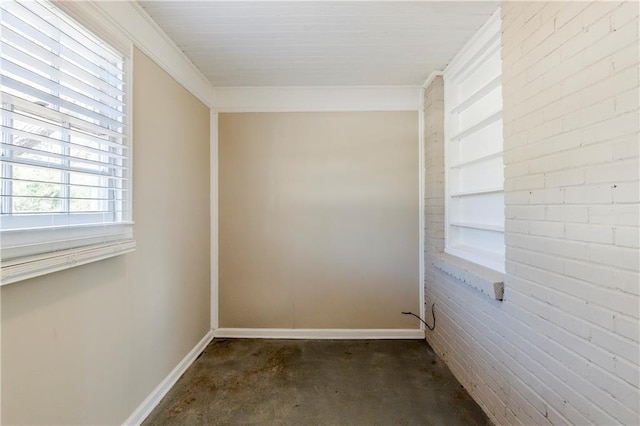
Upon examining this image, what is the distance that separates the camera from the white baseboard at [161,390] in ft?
5.70

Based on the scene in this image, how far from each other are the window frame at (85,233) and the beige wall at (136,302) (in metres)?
0.10

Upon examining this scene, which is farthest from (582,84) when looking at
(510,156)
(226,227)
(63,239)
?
(226,227)

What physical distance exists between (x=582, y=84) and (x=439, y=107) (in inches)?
61.7

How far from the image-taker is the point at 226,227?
119 inches

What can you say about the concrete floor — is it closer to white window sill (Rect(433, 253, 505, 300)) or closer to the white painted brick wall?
the white painted brick wall

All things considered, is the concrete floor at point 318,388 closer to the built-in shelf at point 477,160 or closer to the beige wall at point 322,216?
the beige wall at point 322,216

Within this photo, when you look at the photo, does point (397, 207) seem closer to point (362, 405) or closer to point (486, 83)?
point (486, 83)

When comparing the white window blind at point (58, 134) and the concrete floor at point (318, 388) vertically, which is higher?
the white window blind at point (58, 134)

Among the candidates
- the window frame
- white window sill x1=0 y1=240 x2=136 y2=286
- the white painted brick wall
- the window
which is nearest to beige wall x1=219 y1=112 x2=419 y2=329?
the window

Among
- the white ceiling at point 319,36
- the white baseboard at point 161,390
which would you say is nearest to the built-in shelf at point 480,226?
the white ceiling at point 319,36

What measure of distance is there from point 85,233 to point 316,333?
2.25 meters

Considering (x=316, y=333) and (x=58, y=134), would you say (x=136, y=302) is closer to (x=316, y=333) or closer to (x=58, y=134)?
(x=58, y=134)

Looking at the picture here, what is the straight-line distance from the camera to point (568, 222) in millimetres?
1241

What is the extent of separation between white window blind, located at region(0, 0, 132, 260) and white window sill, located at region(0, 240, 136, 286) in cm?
3
